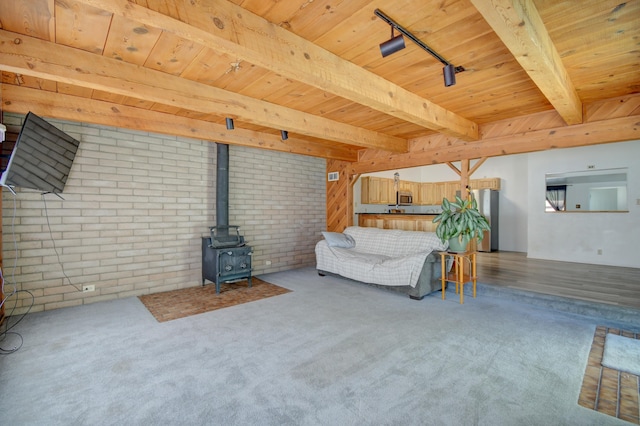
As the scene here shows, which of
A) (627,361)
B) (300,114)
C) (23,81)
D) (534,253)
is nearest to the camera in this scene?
(627,361)

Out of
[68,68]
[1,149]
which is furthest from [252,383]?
[1,149]

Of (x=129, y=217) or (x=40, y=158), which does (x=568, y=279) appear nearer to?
(x=129, y=217)

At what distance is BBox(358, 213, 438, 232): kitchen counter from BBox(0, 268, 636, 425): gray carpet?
2907 mm

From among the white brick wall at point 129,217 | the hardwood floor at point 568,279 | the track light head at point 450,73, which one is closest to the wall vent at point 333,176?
the white brick wall at point 129,217

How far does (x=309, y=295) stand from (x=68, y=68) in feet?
11.5

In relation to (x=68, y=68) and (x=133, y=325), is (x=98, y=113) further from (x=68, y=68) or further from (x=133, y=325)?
(x=133, y=325)

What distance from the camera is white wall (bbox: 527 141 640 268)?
5.38m

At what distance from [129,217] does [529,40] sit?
15.7ft

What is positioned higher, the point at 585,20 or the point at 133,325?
the point at 585,20

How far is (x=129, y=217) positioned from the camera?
426 centimetres

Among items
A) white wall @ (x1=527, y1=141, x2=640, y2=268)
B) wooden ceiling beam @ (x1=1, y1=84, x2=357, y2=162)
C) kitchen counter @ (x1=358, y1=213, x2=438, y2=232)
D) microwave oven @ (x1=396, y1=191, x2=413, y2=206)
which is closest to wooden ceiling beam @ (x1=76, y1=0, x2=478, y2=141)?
wooden ceiling beam @ (x1=1, y1=84, x2=357, y2=162)

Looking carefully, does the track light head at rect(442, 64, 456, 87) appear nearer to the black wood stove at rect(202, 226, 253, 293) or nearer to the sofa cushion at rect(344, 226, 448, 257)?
the sofa cushion at rect(344, 226, 448, 257)

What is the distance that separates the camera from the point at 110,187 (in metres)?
4.11

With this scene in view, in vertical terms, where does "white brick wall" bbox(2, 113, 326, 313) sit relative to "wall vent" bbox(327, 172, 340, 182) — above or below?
below
